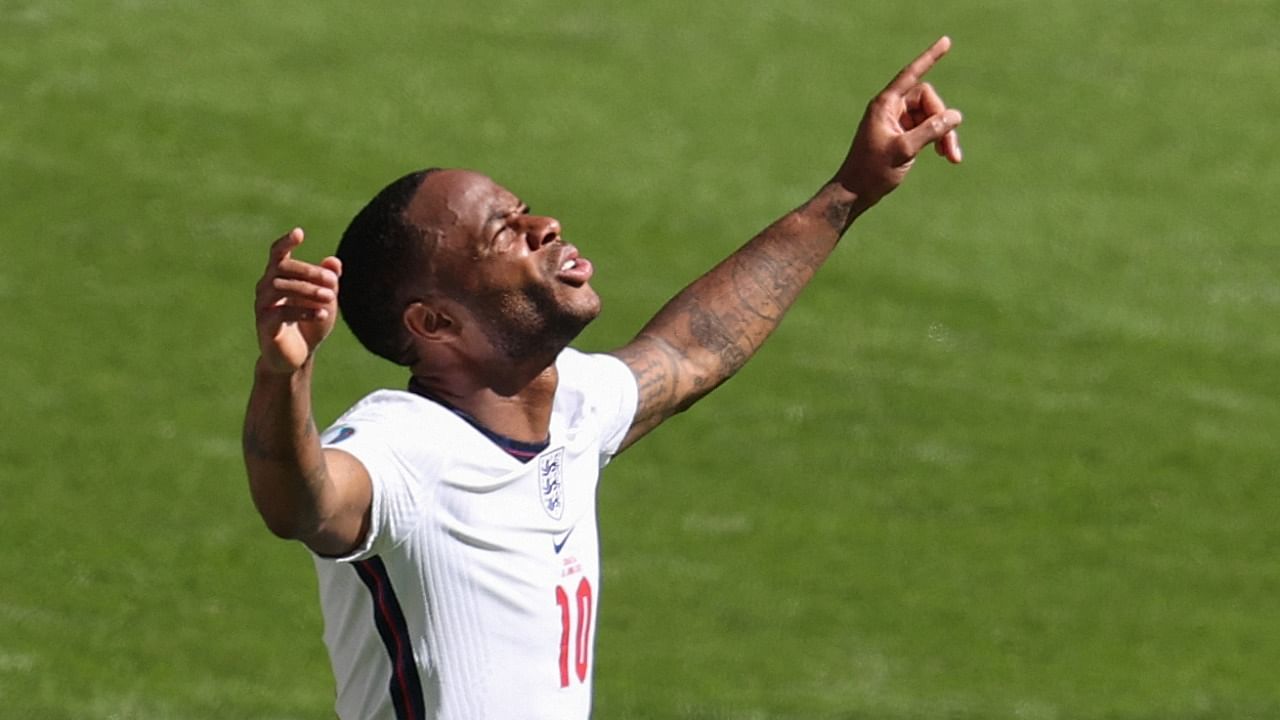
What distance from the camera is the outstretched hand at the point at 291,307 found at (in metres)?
4.52

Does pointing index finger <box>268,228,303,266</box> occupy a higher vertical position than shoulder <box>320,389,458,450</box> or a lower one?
higher

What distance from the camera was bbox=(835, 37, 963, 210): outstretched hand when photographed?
6363 mm

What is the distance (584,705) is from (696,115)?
1337 cm

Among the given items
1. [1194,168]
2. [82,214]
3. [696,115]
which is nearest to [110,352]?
[82,214]

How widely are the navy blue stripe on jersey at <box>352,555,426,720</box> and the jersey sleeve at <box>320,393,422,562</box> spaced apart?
74mm

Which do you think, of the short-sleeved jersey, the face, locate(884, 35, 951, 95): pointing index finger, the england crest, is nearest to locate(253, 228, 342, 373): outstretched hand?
the short-sleeved jersey

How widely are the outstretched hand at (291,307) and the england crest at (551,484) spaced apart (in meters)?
1.03

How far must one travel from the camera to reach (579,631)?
Result: 556cm

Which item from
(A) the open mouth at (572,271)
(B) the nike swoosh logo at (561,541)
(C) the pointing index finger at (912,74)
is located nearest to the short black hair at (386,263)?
(A) the open mouth at (572,271)

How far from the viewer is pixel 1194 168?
726 inches

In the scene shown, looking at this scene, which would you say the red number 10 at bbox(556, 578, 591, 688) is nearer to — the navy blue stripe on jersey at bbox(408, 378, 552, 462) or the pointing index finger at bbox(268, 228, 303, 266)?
the navy blue stripe on jersey at bbox(408, 378, 552, 462)

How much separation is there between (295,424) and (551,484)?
997mm

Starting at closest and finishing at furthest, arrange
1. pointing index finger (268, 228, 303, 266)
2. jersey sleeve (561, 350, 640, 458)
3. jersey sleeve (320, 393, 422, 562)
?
pointing index finger (268, 228, 303, 266), jersey sleeve (320, 393, 422, 562), jersey sleeve (561, 350, 640, 458)

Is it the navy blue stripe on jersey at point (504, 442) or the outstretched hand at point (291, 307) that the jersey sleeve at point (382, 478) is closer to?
the navy blue stripe on jersey at point (504, 442)
